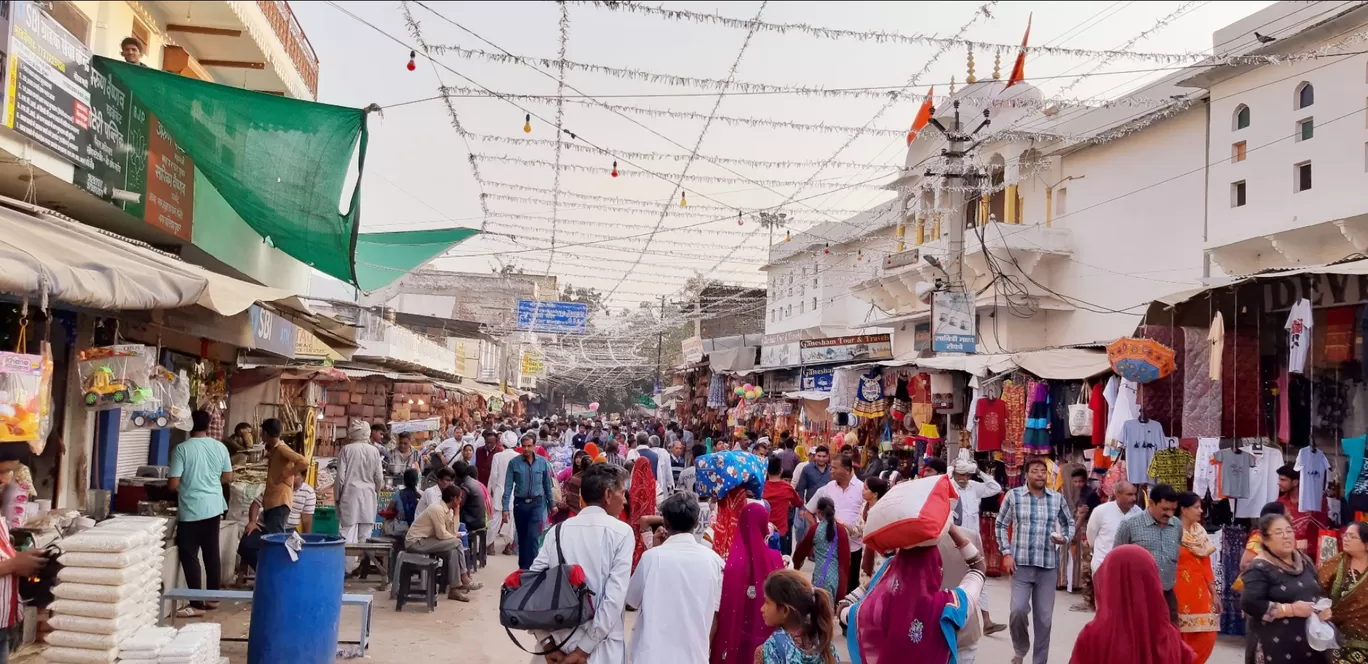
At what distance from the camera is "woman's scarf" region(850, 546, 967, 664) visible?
13.1 ft

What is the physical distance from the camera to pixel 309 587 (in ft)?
21.9

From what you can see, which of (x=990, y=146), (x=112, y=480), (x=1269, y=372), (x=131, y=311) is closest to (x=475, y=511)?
(x=112, y=480)

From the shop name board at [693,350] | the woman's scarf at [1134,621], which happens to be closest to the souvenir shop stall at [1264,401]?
the woman's scarf at [1134,621]

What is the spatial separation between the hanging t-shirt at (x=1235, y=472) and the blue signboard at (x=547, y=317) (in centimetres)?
2245

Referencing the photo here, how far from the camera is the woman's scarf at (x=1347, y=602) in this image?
564 centimetres

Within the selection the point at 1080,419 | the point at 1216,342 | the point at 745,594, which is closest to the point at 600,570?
the point at 745,594

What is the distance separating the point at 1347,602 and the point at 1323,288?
373 cm

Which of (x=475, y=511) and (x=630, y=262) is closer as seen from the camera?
(x=475, y=511)

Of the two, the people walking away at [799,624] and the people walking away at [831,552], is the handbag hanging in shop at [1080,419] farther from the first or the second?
the people walking away at [799,624]

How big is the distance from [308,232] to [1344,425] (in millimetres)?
9641

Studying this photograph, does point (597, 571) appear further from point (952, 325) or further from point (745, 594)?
point (952, 325)

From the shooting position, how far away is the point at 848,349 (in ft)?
73.6

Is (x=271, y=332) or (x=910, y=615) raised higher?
(x=271, y=332)

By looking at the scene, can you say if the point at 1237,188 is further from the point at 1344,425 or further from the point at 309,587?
the point at 309,587
